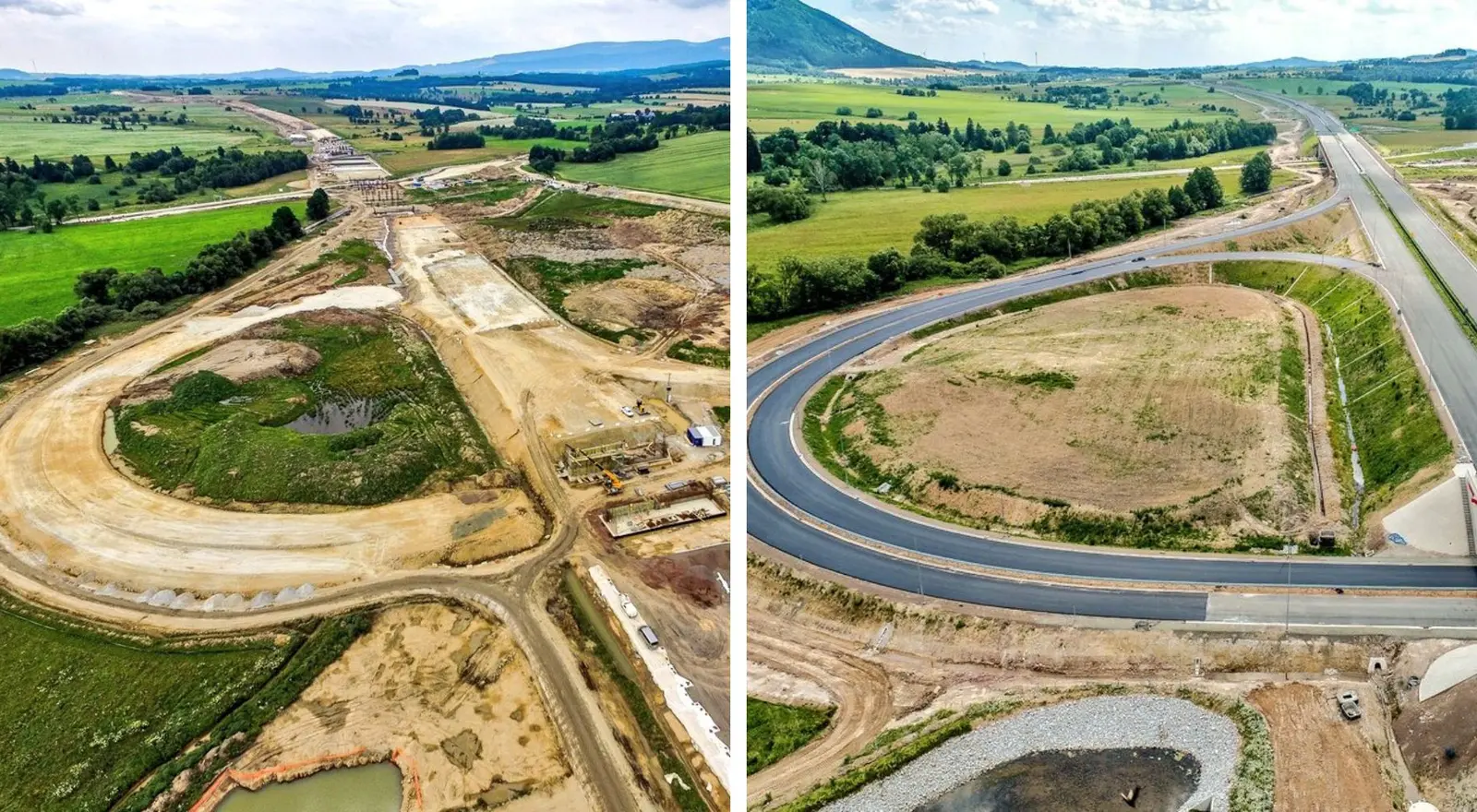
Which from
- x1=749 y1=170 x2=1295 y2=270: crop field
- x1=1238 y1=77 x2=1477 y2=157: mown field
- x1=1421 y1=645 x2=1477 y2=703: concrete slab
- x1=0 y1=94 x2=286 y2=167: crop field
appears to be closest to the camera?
x1=1421 y1=645 x2=1477 y2=703: concrete slab

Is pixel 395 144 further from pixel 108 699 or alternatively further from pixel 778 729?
pixel 778 729

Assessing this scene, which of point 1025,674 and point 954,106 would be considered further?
point 954,106

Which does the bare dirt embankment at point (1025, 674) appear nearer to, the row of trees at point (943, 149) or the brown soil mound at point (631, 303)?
the brown soil mound at point (631, 303)

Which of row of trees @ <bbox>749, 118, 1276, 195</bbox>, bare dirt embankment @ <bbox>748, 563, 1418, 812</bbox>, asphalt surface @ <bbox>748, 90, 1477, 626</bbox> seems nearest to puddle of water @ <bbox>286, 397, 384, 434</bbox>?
asphalt surface @ <bbox>748, 90, 1477, 626</bbox>

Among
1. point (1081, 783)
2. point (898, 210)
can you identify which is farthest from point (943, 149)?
point (1081, 783)

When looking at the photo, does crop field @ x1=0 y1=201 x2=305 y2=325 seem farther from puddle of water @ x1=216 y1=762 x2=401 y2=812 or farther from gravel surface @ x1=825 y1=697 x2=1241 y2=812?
gravel surface @ x1=825 y1=697 x2=1241 y2=812

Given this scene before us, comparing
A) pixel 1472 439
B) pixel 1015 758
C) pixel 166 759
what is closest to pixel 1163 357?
pixel 1472 439

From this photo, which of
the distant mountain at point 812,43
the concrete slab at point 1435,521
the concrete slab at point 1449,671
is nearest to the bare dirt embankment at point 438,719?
the concrete slab at point 1449,671
